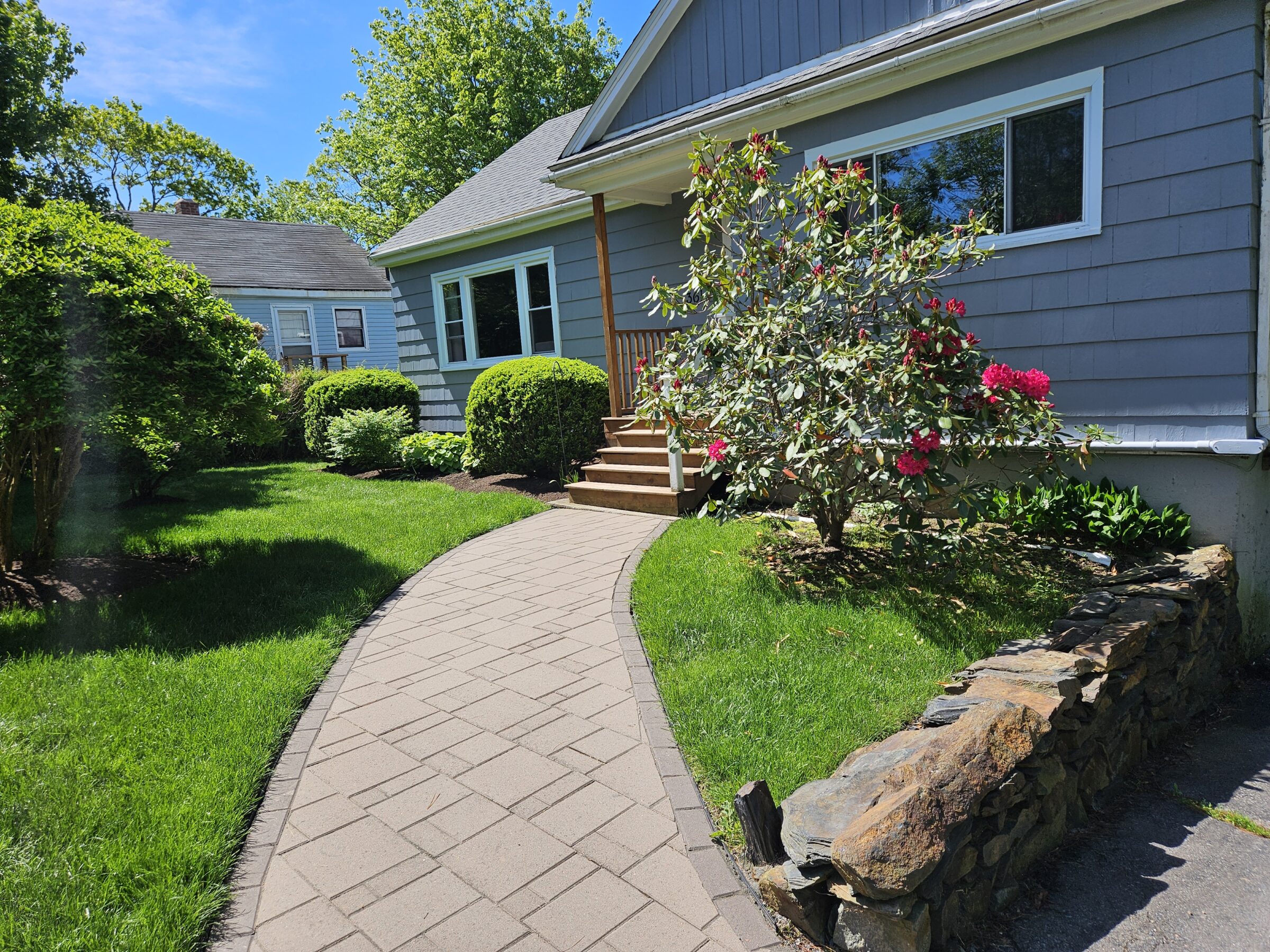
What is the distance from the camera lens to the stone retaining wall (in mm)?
2227

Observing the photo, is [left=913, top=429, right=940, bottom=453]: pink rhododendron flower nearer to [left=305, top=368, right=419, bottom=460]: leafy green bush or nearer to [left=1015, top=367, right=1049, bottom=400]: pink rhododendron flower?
[left=1015, top=367, right=1049, bottom=400]: pink rhododendron flower

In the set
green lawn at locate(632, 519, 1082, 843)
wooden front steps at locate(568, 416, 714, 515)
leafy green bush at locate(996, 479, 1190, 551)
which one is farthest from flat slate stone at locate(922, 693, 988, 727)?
wooden front steps at locate(568, 416, 714, 515)

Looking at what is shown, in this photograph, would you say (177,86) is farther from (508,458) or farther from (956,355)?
(956,355)

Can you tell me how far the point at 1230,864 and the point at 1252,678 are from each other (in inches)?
105

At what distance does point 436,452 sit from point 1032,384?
802 cm

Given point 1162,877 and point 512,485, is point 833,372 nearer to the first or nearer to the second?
point 1162,877

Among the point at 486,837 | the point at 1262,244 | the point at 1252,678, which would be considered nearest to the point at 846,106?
the point at 1262,244

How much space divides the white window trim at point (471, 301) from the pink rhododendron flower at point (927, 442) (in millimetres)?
7183

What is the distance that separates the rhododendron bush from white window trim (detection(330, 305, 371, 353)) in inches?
671

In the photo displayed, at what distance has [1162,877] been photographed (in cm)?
283

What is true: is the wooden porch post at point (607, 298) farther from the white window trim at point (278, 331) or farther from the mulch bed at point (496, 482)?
the white window trim at point (278, 331)

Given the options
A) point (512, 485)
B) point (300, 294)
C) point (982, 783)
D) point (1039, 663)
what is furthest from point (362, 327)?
point (982, 783)

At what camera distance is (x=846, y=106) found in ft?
21.5

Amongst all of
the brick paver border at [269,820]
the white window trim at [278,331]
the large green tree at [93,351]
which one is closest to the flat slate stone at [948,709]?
the brick paver border at [269,820]
